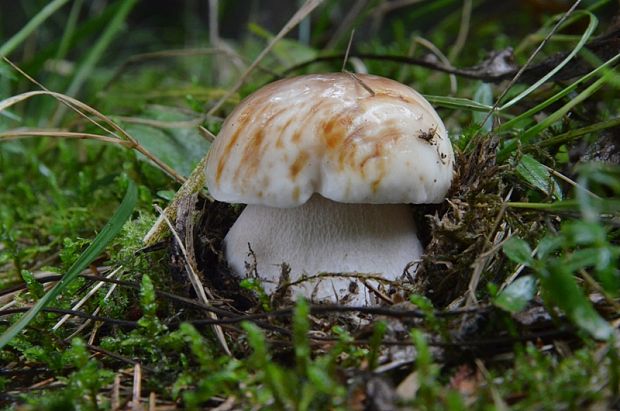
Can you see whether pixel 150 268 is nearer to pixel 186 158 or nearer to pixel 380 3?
pixel 186 158

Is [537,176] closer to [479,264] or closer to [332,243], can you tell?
[479,264]

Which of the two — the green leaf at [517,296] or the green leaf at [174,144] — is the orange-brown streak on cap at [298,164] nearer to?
the green leaf at [517,296]

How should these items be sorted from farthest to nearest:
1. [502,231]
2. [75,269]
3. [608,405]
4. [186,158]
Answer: [186,158], [502,231], [75,269], [608,405]

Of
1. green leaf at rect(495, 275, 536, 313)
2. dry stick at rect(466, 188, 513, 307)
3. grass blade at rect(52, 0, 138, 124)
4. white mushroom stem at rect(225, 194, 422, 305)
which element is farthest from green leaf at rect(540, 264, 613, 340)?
grass blade at rect(52, 0, 138, 124)

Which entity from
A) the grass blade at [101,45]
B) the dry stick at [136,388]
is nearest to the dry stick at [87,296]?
the dry stick at [136,388]

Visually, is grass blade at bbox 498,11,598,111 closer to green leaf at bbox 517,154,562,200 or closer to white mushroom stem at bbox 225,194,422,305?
green leaf at bbox 517,154,562,200

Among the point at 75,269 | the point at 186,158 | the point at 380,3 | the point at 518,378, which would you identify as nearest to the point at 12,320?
the point at 75,269

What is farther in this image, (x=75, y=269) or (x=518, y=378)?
(x=75, y=269)
